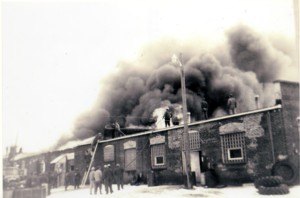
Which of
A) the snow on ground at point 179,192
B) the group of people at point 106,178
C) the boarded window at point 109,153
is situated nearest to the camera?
the snow on ground at point 179,192

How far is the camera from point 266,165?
11.8 m

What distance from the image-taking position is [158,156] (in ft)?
51.2

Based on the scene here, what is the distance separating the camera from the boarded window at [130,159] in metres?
16.2

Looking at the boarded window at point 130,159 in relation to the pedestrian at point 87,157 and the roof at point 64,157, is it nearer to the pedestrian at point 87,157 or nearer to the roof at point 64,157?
the pedestrian at point 87,157

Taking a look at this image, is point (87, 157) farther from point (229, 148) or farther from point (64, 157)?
point (229, 148)

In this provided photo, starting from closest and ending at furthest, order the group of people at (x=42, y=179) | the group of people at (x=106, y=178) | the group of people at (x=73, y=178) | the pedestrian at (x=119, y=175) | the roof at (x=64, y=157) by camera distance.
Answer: the group of people at (x=106, y=178) → the pedestrian at (x=119, y=175) → the group of people at (x=42, y=179) → the group of people at (x=73, y=178) → the roof at (x=64, y=157)

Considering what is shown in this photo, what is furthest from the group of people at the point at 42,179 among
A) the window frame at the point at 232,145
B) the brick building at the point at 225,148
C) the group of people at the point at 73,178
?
the window frame at the point at 232,145

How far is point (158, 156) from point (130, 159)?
1694mm

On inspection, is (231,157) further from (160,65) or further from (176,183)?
(160,65)

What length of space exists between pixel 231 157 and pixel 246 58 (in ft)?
22.3

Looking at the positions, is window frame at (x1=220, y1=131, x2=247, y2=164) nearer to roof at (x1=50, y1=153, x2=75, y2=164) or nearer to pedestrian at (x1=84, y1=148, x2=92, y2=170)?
pedestrian at (x1=84, y1=148, x2=92, y2=170)

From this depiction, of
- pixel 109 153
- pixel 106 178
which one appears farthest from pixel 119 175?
pixel 109 153

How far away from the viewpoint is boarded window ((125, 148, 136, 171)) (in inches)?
636

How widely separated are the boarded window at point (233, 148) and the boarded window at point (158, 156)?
318cm
